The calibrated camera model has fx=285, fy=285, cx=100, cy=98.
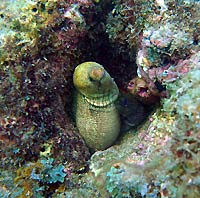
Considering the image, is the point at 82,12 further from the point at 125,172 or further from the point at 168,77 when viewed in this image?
the point at 125,172

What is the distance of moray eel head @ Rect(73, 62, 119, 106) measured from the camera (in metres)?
2.91

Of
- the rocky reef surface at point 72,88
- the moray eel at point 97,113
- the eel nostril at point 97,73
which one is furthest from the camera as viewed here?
the moray eel at point 97,113

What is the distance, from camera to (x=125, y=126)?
10.9ft

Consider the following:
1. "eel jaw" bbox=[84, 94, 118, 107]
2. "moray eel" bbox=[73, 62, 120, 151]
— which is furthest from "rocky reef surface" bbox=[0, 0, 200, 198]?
"eel jaw" bbox=[84, 94, 118, 107]

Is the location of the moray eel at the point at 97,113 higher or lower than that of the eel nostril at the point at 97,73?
lower

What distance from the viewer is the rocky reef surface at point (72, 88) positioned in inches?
91.0

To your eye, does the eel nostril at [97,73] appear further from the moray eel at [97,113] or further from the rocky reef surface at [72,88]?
the rocky reef surface at [72,88]

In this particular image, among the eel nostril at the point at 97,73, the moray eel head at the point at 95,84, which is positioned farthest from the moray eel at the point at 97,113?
the eel nostril at the point at 97,73

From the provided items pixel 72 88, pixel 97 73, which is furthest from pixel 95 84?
pixel 72 88

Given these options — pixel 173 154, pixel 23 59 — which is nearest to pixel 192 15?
pixel 173 154

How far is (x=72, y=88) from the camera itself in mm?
3197

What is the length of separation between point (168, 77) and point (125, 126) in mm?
1079

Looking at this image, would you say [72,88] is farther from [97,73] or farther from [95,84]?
[97,73]

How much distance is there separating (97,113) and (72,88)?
397mm
